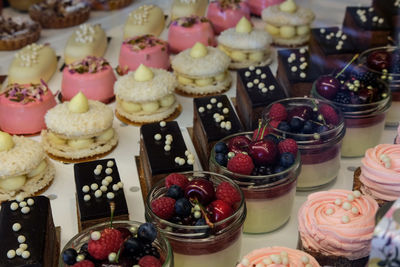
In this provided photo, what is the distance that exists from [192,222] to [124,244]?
249 mm

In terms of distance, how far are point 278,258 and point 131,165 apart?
3.87ft

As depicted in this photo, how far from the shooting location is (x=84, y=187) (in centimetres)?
214

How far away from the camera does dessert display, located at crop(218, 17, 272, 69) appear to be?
11.2ft

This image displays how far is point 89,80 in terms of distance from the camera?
121 inches

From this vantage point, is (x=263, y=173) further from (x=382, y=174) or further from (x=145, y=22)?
(x=145, y=22)

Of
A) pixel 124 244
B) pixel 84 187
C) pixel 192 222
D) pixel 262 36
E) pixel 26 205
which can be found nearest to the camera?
pixel 124 244

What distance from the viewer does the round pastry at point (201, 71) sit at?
123 inches

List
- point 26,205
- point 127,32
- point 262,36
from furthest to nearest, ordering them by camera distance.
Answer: point 127,32
point 262,36
point 26,205

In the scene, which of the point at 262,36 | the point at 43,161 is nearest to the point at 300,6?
the point at 262,36

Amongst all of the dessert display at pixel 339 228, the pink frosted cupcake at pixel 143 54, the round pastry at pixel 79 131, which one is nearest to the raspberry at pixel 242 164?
the dessert display at pixel 339 228

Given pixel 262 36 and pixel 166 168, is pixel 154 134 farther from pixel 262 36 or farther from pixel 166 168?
pixel 262 36

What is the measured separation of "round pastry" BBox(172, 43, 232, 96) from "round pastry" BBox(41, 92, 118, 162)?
601 millimetres

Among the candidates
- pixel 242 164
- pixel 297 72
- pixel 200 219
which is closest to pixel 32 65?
pixel 297 72

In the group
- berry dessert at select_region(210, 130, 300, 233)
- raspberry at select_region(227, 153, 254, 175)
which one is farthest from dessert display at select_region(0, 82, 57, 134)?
raspberry at select_region(227, 153, 254, 175)
